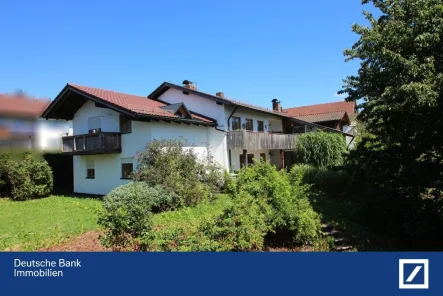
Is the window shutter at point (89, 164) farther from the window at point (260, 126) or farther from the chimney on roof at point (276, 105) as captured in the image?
the chimney on roof at point (276, 105)

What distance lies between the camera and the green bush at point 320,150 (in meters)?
23.0

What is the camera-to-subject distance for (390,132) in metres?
12.5

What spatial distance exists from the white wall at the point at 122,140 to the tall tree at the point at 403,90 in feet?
34.2

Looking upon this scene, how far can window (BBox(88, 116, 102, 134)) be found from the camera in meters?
19.8

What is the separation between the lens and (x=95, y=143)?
60.0ft

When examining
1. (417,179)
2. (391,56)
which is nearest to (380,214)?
(417,179)

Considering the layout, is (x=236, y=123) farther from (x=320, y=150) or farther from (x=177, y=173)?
(x=177, y=173)

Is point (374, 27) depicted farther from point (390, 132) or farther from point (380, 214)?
point (380, 214)

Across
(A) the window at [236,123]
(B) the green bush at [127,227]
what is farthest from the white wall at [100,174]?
(B) the green bush at [127,227]

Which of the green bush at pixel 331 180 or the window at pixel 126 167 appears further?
the green bush at pixel 331 180

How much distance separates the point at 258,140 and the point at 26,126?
1526cm

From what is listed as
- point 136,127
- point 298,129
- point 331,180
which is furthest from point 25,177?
point 298,129
